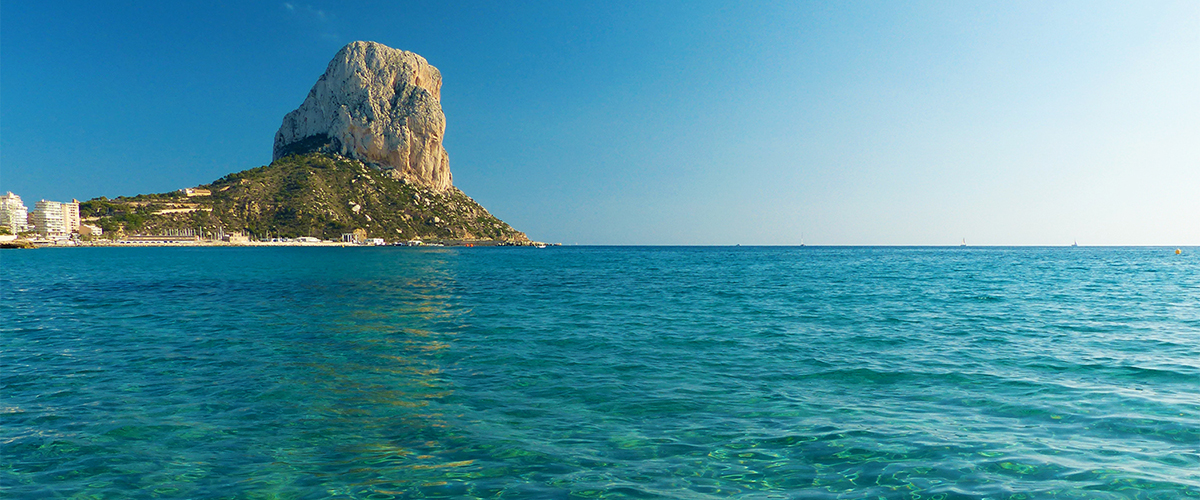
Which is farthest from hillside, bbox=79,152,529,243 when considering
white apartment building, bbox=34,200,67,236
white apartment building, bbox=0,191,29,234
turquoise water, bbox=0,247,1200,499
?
turquoise water, bbox=0,247,1200,499

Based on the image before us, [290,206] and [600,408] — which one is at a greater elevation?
[290,206]

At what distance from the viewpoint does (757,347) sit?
13.6 meters

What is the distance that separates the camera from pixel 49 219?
160m

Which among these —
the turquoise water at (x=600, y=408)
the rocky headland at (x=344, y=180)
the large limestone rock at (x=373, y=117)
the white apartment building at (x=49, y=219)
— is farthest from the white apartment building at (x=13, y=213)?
the turquoise water at (x=600, y=408)

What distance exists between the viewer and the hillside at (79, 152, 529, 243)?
509ft

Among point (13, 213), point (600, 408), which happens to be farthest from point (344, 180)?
point (600, 408)

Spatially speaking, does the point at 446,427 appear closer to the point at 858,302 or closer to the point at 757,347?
the point at 757,347

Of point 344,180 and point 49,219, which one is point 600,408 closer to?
point 344,180

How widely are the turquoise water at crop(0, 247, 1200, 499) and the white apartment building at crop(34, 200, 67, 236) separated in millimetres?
194699

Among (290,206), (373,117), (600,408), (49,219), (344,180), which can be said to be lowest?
(600,408)

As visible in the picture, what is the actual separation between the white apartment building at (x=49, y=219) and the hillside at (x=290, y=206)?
18.5 ft

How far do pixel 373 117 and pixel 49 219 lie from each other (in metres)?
92.5

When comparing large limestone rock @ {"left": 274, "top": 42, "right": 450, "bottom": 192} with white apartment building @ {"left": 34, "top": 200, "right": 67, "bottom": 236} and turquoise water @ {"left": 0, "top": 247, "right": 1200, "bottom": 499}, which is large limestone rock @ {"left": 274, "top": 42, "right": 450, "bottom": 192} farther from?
turquoise water @ {"left": 0, "top": 247, "right": 1200, "bottom": 499}

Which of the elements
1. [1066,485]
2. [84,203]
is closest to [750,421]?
[1066,485]
